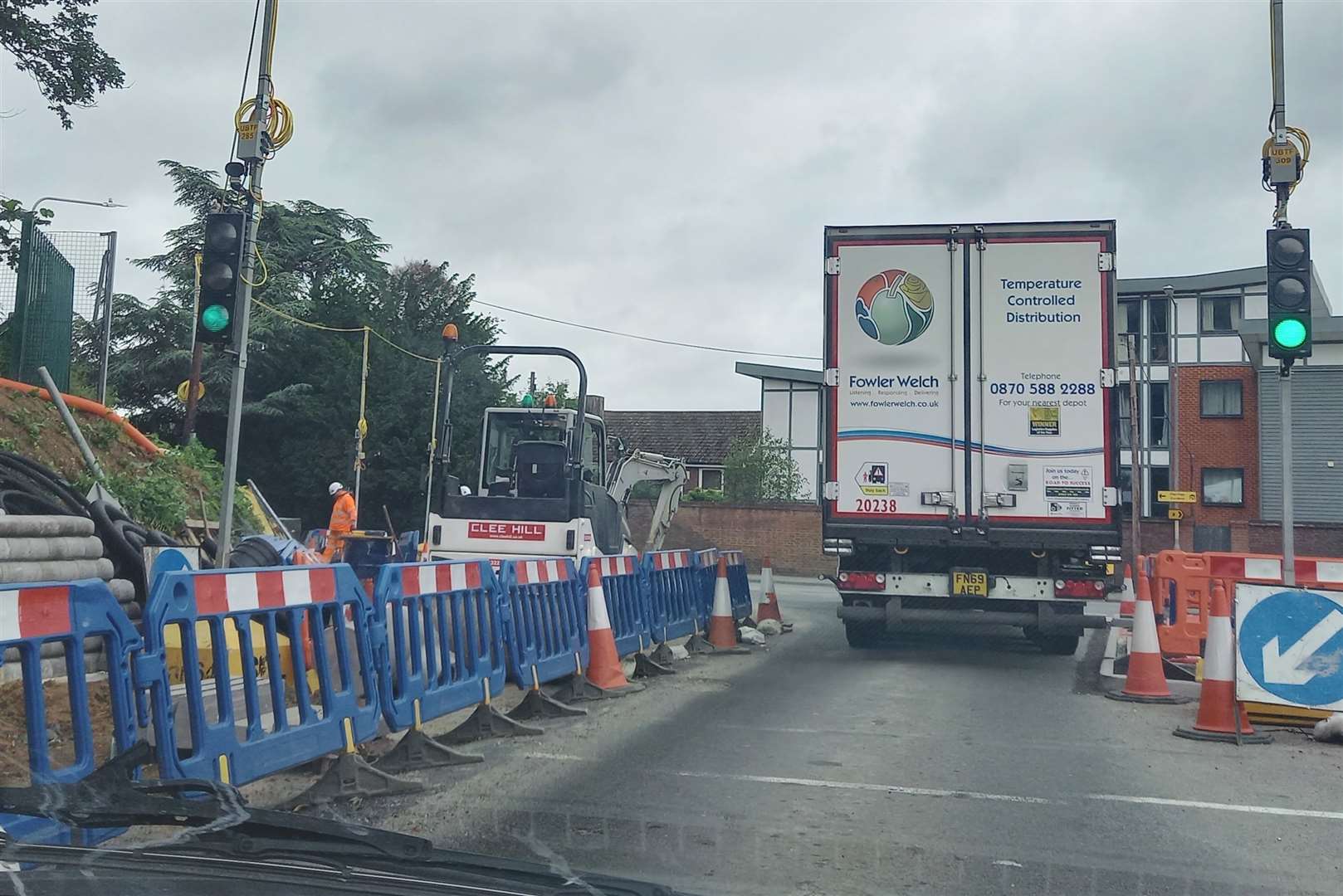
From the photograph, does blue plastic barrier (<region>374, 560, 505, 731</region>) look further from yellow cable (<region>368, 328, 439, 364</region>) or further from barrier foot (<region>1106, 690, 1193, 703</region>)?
yellow cable (<region>368, 328, 439, 364</region>)

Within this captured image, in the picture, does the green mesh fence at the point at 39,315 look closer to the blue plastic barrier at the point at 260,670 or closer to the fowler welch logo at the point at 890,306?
the fowler welch logo at the point at 890,306

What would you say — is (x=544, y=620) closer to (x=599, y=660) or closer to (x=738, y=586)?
(x=599, y=660)

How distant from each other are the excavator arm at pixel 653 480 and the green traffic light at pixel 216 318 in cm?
639

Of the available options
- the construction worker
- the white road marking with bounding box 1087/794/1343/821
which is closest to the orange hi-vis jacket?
the construction worker

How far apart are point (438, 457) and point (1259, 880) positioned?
10.5 metres

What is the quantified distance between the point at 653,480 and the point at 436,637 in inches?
370

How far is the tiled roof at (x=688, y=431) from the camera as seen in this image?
55812 millimetres

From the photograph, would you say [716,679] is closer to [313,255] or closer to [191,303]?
[191,303]

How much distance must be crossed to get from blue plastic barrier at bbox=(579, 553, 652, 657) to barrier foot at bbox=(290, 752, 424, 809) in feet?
13.6

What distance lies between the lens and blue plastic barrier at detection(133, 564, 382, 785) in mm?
4965

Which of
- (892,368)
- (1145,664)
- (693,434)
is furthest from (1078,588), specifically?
(693,434)

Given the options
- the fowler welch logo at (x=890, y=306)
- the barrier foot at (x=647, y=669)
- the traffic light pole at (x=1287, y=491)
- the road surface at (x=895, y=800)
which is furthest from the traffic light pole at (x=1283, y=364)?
the barrier foot at (x=647, y=669)

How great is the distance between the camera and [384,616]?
22.5 feet

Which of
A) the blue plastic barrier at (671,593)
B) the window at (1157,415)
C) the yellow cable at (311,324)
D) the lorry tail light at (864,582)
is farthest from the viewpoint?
the window at (1157,415)
